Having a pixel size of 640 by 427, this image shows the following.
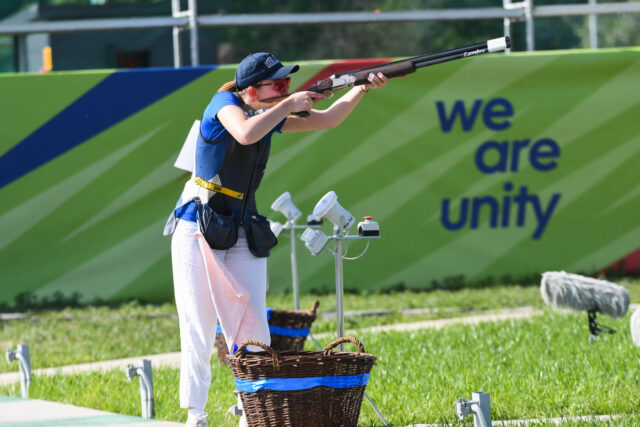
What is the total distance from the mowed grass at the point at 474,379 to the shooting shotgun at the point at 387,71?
5.55 ft

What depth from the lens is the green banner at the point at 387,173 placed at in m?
10.3

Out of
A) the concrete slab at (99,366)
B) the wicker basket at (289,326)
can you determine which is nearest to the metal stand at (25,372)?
the concrete slab at (99,366)

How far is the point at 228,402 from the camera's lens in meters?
6.07

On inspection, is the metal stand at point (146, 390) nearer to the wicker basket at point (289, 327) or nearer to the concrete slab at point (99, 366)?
the wicker basket at point (289, 327)

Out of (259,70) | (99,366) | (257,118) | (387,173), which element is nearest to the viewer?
(257,118)

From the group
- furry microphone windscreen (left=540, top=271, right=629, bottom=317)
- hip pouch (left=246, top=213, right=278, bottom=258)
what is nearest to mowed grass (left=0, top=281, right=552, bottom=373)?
furry microphone windscreen (left=540, top=271, right=629, bottom=317)

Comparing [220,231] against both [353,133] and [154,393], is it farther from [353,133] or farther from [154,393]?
[353,133]

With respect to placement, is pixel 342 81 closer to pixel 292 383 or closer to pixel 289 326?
pixel 292 383

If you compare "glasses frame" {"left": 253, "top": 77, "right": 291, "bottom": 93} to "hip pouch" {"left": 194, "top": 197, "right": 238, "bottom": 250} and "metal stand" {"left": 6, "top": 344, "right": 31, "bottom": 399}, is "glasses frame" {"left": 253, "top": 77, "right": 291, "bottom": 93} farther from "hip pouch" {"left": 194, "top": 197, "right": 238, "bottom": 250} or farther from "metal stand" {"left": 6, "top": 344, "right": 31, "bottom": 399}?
"metal stand" {"left": 6, "top": 344, "right": 31, "bottom": 399}

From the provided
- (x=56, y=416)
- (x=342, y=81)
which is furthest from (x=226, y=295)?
(x=56, y=416)

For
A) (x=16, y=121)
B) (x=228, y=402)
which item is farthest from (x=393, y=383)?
(x=16, y=121)

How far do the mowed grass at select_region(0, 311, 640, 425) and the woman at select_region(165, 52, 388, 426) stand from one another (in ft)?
2.22

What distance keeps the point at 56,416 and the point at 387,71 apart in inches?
108

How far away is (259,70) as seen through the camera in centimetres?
486
